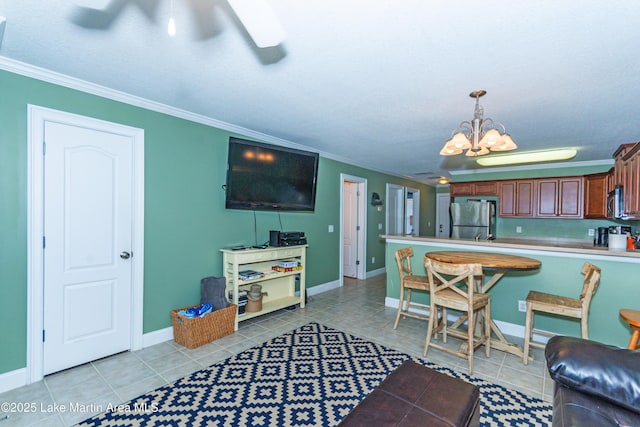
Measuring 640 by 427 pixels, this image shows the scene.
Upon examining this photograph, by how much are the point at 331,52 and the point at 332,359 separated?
8.04 ft

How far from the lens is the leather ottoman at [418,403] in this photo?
1223mm

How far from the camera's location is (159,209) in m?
2.88

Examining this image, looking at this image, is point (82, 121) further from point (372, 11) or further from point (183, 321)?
point (372, 11)

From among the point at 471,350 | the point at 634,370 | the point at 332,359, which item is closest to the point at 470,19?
the point at 634,370

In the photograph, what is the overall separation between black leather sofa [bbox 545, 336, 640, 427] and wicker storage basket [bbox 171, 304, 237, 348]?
2.68m

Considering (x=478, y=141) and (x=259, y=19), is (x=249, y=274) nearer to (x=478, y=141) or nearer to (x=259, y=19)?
(x=478, y=141)

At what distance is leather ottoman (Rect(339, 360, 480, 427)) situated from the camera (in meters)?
1.22

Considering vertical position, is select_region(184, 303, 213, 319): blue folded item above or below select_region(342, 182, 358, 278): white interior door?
below

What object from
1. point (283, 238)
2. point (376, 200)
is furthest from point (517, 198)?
point (283, 238)

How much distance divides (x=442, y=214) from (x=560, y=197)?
3.52 metres

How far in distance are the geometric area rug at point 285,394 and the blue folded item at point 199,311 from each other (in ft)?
1.94

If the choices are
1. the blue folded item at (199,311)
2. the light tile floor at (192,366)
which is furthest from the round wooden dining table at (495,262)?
the blue folded item at (199,311)

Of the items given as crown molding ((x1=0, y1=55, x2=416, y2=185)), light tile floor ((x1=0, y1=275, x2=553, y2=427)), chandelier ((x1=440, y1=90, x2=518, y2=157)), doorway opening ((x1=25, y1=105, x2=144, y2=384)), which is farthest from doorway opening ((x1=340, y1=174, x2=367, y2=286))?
doorway opening ((x1=25, y1=105, x2=144, y2=384))

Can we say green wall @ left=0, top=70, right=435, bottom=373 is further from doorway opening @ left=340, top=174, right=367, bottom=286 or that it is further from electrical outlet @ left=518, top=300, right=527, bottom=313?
electrical outlet @ left=518, top=300, right=527, bottom=313
